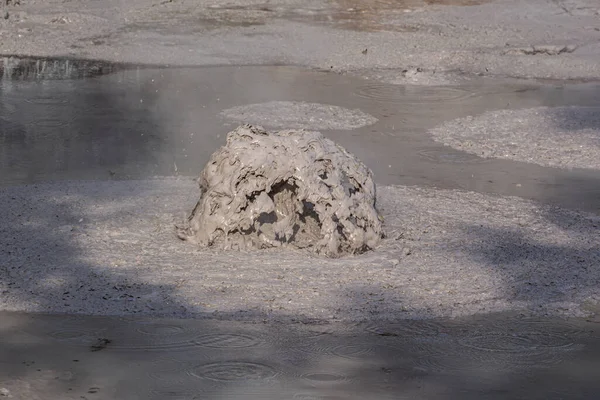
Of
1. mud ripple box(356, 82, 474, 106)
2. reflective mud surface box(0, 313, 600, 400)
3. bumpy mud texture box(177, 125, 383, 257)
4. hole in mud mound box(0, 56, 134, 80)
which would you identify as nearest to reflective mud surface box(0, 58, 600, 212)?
mud ripple box(356, 82, 474, 106)

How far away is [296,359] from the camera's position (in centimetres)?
518

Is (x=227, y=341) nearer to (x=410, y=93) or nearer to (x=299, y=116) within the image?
(x=299, y=116)

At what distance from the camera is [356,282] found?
6.28 m

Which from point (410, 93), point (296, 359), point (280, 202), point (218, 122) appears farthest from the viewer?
point (410, 93)

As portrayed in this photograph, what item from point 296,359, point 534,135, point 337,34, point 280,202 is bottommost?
point 296,359

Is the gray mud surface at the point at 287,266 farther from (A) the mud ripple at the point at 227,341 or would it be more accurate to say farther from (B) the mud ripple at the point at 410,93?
(B) the mud ripple at the point at 410,93

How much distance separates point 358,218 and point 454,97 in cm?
619

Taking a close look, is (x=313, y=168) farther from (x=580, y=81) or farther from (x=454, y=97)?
(x=580, y=81)

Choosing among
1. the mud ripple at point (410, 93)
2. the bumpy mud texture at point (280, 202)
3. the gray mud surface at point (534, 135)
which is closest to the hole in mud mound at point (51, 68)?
the mud ripple at point (410, 93)

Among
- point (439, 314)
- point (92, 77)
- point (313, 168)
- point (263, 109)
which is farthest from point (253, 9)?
point (439, 314)

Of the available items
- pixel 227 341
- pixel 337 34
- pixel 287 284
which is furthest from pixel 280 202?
pixel 337 34

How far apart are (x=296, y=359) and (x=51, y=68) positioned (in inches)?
372

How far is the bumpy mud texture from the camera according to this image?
6.90 meters

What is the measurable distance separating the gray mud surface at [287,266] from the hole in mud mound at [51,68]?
5.38 metres
